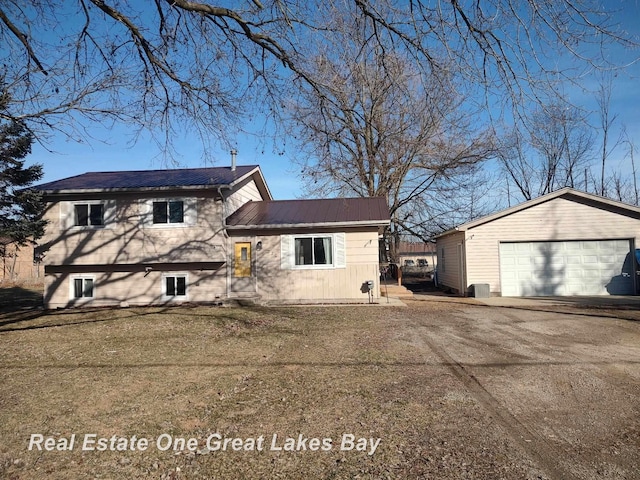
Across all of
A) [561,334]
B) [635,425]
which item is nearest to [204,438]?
[635,425]

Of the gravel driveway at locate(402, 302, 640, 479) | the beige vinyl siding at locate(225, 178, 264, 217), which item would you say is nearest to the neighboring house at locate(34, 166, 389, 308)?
the beige vinyl siding at locate(225, 178, 264, 217)

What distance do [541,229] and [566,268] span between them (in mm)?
1849

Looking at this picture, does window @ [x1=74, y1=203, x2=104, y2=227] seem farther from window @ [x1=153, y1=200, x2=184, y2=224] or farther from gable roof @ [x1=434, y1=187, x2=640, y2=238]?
gable roof @ [x1=434, y1=187, x2=640, y2=238]

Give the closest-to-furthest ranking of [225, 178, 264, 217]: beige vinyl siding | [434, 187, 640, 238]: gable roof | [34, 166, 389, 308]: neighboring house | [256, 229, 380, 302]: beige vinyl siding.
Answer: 1. [34, 166, 389, 308]: neighboring house
2. [256, 229, 380, 302]: beige vinyl siding
3. [225, 178, 264, 217]: beige vinyl siding
4. [434, 187, 640, 238]: gable roof

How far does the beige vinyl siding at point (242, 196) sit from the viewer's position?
1522cm

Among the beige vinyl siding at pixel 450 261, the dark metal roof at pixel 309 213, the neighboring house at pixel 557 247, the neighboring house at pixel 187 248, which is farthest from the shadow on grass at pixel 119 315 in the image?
the beige vinyl siding at pixel 450 261

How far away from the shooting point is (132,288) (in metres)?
14.8

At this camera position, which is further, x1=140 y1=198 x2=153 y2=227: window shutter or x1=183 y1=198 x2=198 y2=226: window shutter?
x1=140 y1=198 x2=153 y2=227: window shutter

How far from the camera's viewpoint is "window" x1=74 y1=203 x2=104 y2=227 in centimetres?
1462

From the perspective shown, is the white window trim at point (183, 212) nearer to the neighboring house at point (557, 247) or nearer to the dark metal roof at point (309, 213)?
the dark metal roof at point (309, 213)

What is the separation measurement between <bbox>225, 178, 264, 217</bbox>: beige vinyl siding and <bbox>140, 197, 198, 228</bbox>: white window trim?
1.19 m

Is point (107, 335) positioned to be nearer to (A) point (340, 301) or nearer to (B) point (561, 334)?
(A) point (340, 301)

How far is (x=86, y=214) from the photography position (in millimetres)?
14688

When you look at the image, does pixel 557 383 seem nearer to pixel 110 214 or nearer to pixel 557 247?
pixel 557 247
